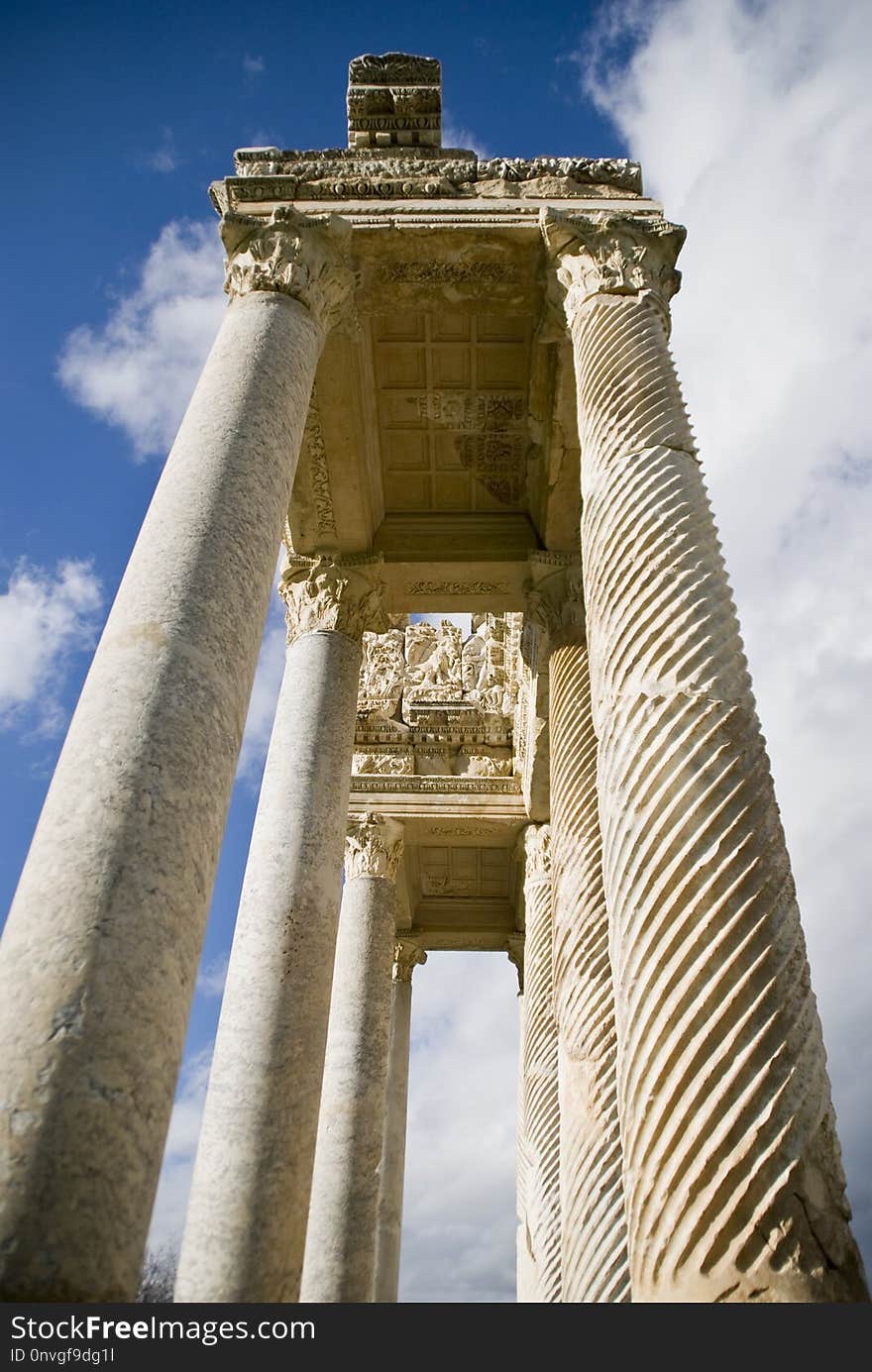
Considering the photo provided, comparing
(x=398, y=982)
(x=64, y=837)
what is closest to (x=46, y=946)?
(x=64, y=837)

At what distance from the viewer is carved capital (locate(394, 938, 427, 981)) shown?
789 inches

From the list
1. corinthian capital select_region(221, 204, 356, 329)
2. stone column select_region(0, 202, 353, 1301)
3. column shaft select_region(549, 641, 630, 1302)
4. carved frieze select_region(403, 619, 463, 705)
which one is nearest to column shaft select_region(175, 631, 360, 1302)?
column shaft select_region(549, 641, 630, 1302)

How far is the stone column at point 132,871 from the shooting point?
3.38 metres

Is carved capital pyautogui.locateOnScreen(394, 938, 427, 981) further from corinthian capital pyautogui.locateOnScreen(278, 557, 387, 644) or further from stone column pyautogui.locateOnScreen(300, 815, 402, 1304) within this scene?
corinthian capital pyautogui.locateOnScreen(278, 557, 387, 644)

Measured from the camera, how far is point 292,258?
8508mm

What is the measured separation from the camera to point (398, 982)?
19.8 metres

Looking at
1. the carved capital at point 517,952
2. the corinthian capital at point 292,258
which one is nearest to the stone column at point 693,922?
the corinthian capital at point 292,258

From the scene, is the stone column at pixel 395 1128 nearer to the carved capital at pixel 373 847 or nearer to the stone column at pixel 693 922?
the carved capital at pixel 373 847

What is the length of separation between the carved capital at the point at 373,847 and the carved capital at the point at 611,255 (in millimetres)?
10475

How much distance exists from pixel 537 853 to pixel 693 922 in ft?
36.2

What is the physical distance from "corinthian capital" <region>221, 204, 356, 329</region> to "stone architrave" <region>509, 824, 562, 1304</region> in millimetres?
9231

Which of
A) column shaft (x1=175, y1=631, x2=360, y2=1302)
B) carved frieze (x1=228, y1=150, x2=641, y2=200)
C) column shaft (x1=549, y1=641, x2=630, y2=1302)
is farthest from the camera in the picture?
carved frieze (x1=228, y1=150, x2=641, y2=200)

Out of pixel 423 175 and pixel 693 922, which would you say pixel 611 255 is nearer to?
pixel 423 175

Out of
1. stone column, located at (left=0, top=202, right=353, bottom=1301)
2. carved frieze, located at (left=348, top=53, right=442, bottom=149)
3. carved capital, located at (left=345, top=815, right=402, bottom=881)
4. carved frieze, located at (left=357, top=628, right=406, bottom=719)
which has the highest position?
carved frieze, located at (left=357, top=628, right=406, bottom=719)
